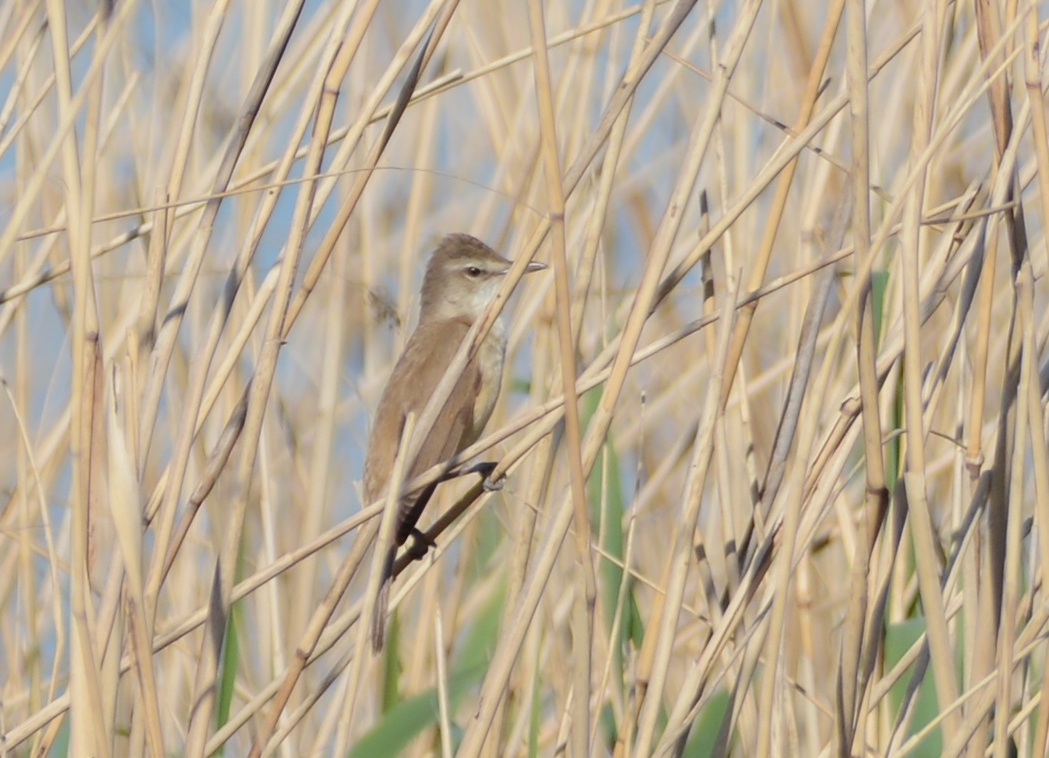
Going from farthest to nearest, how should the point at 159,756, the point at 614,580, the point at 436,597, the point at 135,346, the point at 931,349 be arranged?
the point at 931,349 < the point at 436,597 < the point at 614,580 < the point at 135,346 < the point at 159,756

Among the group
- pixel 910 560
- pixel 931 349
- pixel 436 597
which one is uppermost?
pixel 931 349

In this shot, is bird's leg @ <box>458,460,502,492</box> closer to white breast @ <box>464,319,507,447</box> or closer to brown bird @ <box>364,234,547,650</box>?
brown bird @ <box>364,234,547,650</box>

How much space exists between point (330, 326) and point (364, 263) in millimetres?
178

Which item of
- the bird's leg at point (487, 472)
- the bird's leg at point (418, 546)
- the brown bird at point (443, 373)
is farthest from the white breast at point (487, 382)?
the bird's leg at point (487, 472)

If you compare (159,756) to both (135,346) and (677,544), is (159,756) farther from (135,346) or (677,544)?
(677,544)

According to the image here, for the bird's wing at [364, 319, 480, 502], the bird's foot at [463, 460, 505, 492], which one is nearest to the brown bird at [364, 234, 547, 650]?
the bird's wing at [364, 319, 480, 502]

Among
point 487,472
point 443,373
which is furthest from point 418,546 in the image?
point 443,373

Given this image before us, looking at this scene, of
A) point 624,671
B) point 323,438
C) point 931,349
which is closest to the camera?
point 624,671

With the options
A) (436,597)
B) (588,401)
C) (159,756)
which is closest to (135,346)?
(159,756)

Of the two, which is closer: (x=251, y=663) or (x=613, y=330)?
(x=613, y=330)

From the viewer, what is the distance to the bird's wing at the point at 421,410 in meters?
2.54

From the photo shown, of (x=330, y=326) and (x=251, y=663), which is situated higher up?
(x=330, y=326)

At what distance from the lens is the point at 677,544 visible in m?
1.59

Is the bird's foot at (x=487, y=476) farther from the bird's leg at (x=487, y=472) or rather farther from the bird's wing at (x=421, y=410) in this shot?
the bird's wing at (x=421, y=410)
